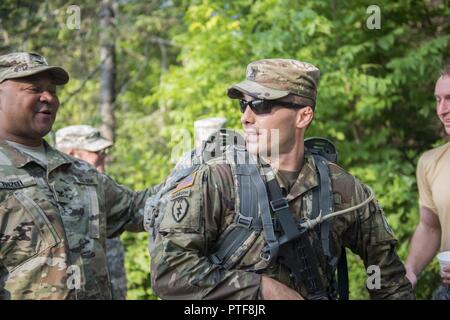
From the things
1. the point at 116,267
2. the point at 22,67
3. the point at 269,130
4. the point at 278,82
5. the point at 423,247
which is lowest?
the point at 116,267

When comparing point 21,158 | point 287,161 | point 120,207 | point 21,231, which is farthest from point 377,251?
point 21,158

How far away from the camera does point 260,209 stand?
2725 mm

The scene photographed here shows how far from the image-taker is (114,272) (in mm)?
5605

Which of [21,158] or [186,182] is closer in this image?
[186,182]

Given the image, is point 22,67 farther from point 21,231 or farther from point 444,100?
point 444,100

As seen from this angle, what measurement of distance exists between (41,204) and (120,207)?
787 millimetres

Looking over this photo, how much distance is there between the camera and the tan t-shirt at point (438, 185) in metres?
3.91

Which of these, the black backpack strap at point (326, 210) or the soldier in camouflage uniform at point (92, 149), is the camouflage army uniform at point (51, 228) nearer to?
the black backpack strap at point (326, 210)

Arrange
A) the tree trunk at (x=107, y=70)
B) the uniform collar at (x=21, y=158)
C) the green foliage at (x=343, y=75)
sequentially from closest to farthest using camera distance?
the uniform collar at (x=21, y=158) → the green foliage at (x=343, y=75) → the tree trunk at (x=107, y=70)

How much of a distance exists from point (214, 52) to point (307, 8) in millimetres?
1119

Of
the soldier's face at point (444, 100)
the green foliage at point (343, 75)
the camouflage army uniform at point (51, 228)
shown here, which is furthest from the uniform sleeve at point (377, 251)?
the green foliage at point (343, 75)

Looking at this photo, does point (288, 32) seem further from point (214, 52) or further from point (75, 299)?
point (75, 299)

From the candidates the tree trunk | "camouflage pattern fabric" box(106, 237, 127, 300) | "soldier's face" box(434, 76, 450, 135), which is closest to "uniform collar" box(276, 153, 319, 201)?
"soldier's face" box(434, 76, 450, 135)

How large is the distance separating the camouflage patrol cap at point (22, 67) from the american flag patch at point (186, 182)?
3.86ft
